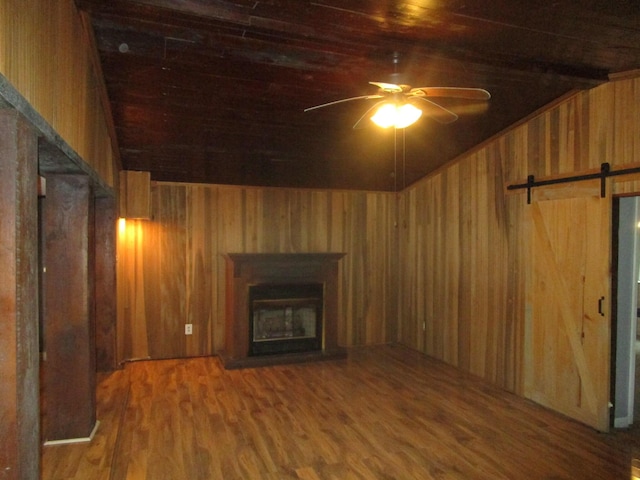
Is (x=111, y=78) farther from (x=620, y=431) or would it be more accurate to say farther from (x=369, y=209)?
(x=620, y=431)

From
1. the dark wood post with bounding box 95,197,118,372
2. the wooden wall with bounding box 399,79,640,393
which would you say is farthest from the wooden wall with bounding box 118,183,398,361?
the wooden wall with bounding box 399,79,640,393

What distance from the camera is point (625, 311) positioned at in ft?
11.4

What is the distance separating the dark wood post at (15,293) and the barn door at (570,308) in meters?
3.77

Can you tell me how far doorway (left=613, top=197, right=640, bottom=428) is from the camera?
344cm

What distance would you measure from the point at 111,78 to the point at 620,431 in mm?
4813

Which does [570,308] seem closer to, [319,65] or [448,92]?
[448,92]

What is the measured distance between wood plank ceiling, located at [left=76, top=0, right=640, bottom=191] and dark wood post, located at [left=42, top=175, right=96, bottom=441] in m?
0.96

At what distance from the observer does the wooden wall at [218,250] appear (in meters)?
5.09

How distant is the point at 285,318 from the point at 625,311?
3496mm

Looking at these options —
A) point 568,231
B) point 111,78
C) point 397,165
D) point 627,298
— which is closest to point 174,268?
point 111,78

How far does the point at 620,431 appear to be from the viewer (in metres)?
3.36

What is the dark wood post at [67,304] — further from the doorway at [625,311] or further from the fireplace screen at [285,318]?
the doorway at [625,311]

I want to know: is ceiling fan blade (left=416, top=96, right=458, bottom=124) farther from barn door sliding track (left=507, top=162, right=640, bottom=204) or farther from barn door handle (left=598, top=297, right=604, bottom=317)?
barn door handle (left=598, top=297, right=604, bottom=317)

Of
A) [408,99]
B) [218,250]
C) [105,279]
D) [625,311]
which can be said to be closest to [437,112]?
[408,99]
